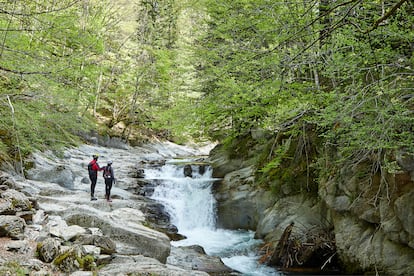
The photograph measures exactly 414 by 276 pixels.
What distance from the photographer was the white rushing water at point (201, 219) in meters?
10.2

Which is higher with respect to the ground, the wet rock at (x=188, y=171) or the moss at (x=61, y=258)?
the wet rock at (x=188, y=171)

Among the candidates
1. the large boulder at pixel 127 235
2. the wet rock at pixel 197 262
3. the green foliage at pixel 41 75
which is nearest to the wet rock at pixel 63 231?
the large boulder at pixel 127 235

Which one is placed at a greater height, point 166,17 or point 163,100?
point 166,17

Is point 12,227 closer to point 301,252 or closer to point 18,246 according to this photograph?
point 18,246

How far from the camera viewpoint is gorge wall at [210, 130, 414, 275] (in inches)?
288

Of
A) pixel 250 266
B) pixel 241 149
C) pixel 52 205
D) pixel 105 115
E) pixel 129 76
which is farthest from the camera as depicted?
pixel 105 115

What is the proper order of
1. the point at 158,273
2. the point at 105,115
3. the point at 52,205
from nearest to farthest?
1. the point at 158,273
2. the point at 52,205
3. the point at 105,115

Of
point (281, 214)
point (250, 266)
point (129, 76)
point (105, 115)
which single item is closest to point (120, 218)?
point (250, 266)

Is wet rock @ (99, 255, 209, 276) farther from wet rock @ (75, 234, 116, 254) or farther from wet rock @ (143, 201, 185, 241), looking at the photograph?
wet rock @ (143, 201, 185, 241)

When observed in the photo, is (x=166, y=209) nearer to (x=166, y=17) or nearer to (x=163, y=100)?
(x=163, y=100)

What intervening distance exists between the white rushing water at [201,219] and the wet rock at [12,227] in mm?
5275

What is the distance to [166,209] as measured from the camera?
14.1m

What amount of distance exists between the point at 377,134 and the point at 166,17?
32.1 meters

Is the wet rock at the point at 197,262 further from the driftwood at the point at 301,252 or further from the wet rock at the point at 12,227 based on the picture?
the wet rock at the point at 12,227
